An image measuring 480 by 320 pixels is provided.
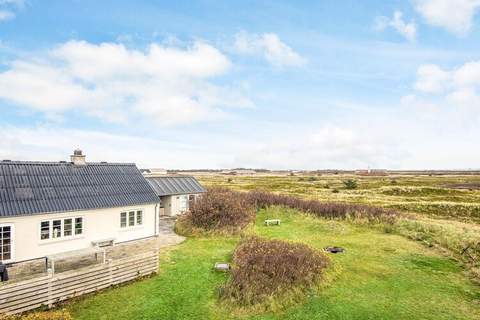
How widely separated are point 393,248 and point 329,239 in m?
4.24

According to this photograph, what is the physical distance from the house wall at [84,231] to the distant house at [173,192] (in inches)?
355

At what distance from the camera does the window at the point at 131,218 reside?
2209 centimetres

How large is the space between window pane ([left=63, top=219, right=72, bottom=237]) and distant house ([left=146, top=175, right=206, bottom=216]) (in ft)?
42.9

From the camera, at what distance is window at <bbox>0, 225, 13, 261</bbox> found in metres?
16.4

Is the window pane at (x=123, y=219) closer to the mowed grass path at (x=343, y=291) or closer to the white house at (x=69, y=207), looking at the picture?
the white house at (x=69, y=207)

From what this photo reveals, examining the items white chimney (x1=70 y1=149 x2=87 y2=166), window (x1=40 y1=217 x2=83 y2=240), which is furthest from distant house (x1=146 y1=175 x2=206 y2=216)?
window (x1=40 y1=217 x2=83 y2=240)

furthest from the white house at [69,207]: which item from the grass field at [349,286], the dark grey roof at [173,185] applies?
the dark grey roof at [173,185]

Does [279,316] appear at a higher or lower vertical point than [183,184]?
lower

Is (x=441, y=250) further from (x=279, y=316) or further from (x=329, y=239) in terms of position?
(x=279, y=316)

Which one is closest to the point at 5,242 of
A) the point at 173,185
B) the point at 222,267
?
A: the point at 222,267

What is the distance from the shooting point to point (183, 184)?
35312mm

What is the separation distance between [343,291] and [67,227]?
602 inches

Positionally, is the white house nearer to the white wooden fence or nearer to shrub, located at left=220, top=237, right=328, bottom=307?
the white wooden fence

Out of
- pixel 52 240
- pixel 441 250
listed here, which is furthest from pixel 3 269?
pixel 441 250
